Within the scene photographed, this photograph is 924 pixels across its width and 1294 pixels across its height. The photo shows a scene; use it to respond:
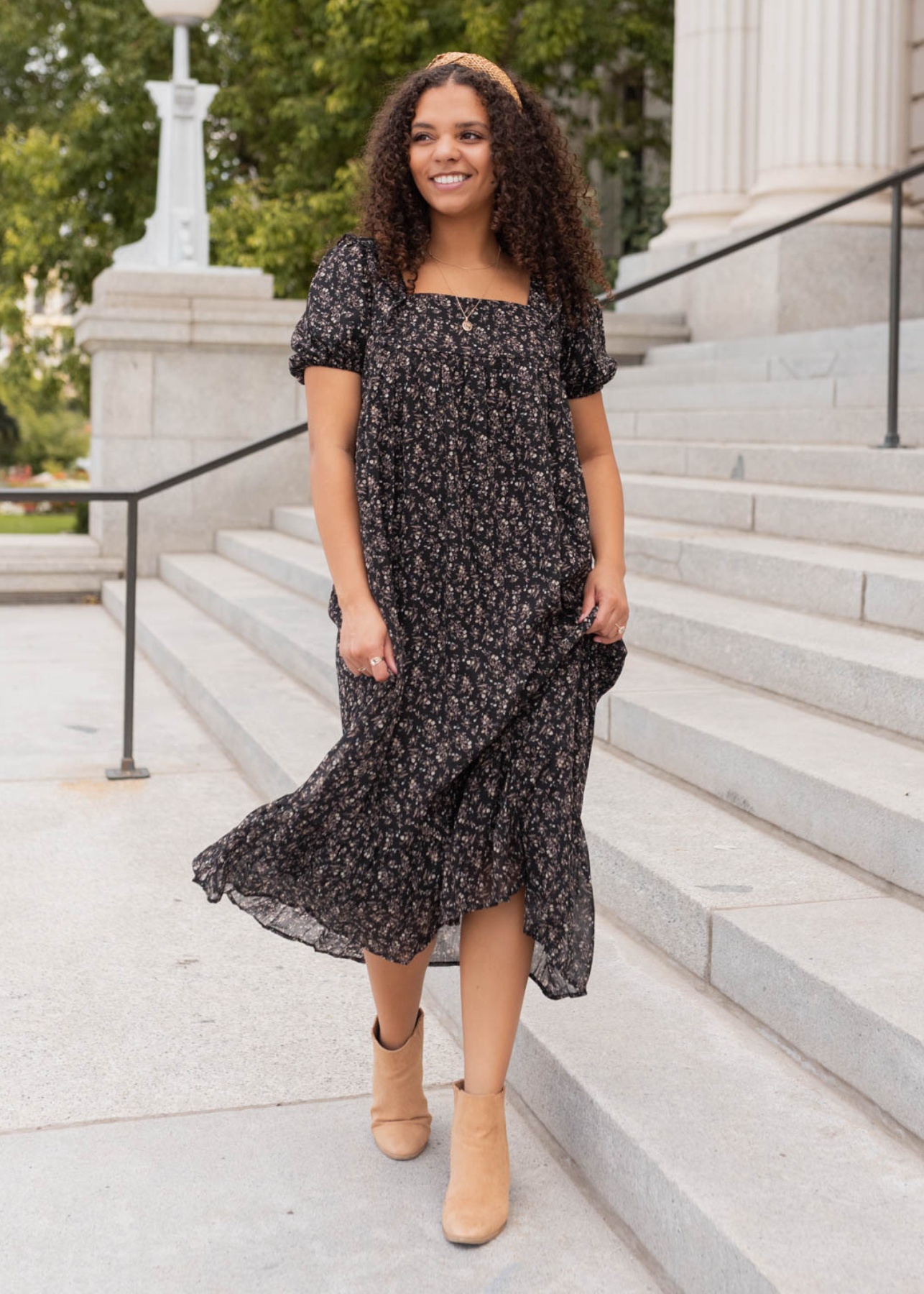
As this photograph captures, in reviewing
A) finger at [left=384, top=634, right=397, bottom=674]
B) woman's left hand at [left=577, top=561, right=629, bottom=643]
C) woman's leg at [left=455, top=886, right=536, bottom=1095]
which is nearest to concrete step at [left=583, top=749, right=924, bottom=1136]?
woman's leg at [left=455, top=886, right=536, bottom=1095]

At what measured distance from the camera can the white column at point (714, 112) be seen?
1152cm

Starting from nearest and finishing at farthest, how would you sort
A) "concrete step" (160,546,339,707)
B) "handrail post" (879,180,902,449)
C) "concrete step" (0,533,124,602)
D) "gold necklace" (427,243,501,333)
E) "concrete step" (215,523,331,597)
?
"gold necklace" (427,243,501,333), "handrail post" (879,180,902,449), "concrete step" (160,546,339,707), "concrete step" (215,523,331,597), "concrete step" (0,533,124,602)

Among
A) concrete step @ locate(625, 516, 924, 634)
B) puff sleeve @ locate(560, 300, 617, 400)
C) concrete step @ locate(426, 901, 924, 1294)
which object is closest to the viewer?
concrete step @ locate(426, 901, 924, 1294)

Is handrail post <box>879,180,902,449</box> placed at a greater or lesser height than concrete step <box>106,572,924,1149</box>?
greater

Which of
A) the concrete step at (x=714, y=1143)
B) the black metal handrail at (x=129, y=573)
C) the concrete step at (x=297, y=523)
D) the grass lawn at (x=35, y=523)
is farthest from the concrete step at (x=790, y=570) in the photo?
the grass lawn at (x=35, y=523)

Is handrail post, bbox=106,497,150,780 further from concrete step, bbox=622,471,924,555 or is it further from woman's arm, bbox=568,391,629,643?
woman's arm, bbox=568,391,629,643

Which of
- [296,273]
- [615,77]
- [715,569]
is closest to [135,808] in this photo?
[715,569]

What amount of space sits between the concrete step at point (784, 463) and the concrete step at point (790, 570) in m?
0.42

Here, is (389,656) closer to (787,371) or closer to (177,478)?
(177,478)

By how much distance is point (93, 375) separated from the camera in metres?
11.2

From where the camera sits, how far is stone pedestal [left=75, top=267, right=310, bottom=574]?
1062 centimetres

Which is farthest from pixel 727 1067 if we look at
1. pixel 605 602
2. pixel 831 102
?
pixel 831 102

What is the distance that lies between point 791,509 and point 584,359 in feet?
10.7

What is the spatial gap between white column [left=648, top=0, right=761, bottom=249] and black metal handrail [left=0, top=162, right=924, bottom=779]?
16.9 ft
